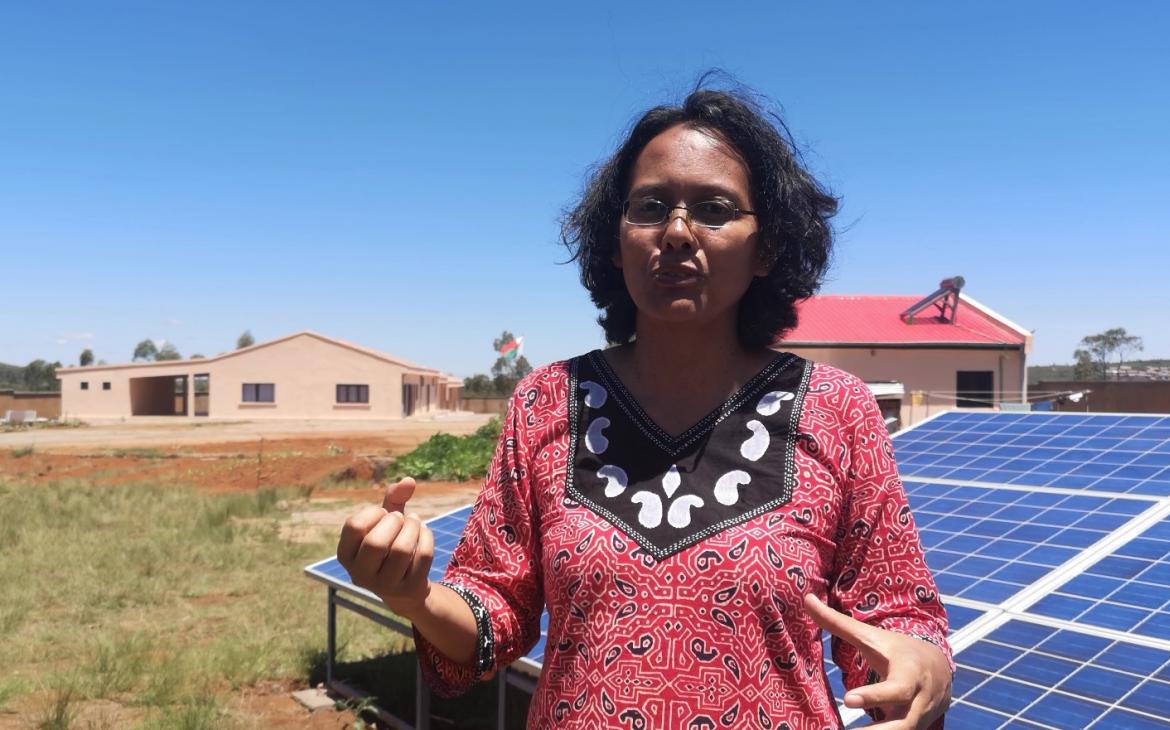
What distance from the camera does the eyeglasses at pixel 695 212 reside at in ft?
5.07

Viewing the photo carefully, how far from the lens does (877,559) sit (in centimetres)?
143

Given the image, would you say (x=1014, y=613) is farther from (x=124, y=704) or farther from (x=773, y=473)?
(x=124, y=704)

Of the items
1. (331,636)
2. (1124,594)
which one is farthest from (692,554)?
(331,636)

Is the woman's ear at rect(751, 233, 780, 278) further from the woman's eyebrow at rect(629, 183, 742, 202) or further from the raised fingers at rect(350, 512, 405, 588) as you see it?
the raised fingers at rect(350, 512, 405, 588)

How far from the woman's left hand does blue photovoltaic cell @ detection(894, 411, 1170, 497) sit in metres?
3.90

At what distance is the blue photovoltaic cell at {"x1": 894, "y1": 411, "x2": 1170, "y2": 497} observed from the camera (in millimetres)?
4965

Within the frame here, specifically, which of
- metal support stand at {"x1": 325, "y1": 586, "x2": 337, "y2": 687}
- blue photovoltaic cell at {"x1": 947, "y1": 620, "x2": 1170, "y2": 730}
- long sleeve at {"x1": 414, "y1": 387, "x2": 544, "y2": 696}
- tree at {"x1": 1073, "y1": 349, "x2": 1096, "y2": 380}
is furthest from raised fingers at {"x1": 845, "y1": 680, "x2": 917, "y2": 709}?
tree at {"x1": 1073, "y1": 349, "x2": 1096, "y2": 380}

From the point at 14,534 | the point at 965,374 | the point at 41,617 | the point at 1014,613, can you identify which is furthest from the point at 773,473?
the point at 965,374

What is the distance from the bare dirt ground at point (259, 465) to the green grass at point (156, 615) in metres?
0.27

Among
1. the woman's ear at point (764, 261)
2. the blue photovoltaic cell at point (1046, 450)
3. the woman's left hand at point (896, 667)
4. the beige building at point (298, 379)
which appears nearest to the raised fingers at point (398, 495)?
the woman's left hand at point (896, 667)

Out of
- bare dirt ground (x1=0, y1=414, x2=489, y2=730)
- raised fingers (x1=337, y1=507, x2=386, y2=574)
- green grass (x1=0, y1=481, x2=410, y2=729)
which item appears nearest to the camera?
raised fingers (x1=337, y1=507, x2=386, y2=574)

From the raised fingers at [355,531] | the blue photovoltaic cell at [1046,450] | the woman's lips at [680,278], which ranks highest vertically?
the woman's lips at [680,278]

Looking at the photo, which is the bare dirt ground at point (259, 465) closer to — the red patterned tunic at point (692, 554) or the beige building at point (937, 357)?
the red patterned tunic at point (692, 554)

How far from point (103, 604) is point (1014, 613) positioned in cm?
750
